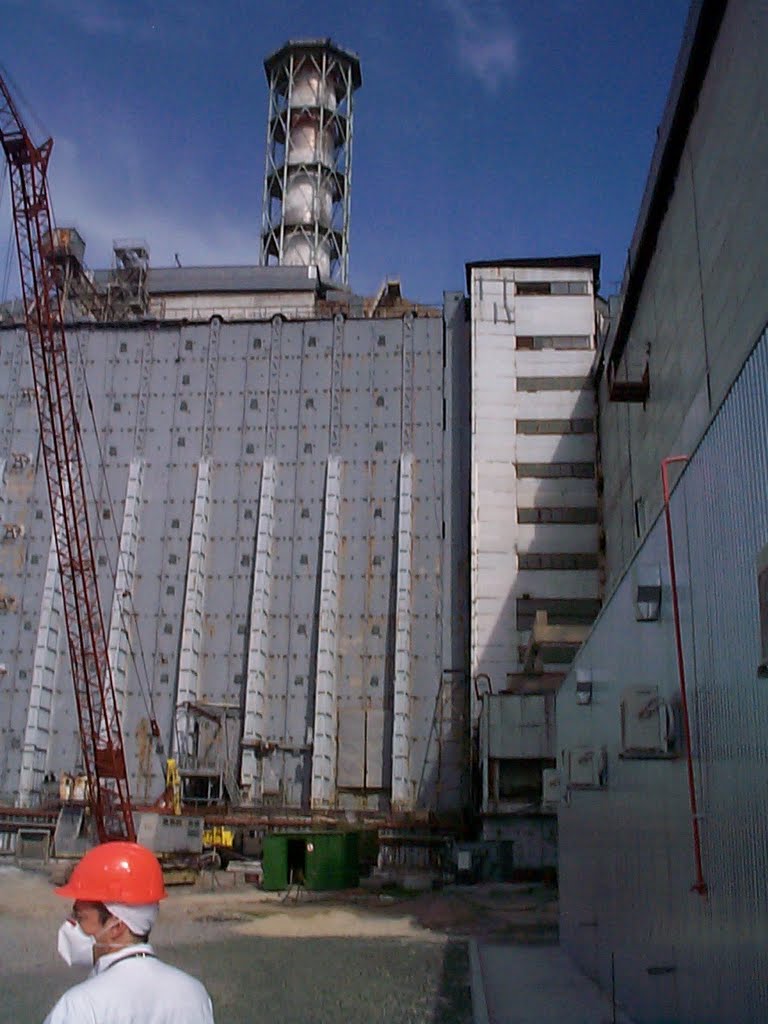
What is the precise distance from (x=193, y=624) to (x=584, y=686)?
90.9 feet

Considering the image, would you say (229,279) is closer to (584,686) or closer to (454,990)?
(584,686)

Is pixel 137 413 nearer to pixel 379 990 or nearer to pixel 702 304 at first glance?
pixel 702 304

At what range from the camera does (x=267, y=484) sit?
43.2 meters

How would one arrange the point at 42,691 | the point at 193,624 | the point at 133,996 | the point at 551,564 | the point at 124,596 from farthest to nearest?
1. the point at 124,596
2. the point at 193,624
3. the point at 42,691
4. the point at 551,564
5. the point at 133,996

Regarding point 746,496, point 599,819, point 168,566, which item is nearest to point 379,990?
point 599,819

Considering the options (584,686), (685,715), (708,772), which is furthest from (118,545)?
(708,772)

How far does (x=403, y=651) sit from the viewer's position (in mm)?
39688

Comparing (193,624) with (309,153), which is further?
(309,153)

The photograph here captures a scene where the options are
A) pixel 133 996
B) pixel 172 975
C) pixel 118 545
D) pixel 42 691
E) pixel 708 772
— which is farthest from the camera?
pixel 118 545

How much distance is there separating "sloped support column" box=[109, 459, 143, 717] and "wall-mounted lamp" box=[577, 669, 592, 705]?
2853cm

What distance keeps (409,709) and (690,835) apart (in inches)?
1219

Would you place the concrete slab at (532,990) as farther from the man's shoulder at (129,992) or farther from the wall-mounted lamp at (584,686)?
the man's shoulder at (129,992)

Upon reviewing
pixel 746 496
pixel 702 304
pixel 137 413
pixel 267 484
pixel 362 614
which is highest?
pixel 137 413

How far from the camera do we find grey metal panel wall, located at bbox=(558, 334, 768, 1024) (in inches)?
269
